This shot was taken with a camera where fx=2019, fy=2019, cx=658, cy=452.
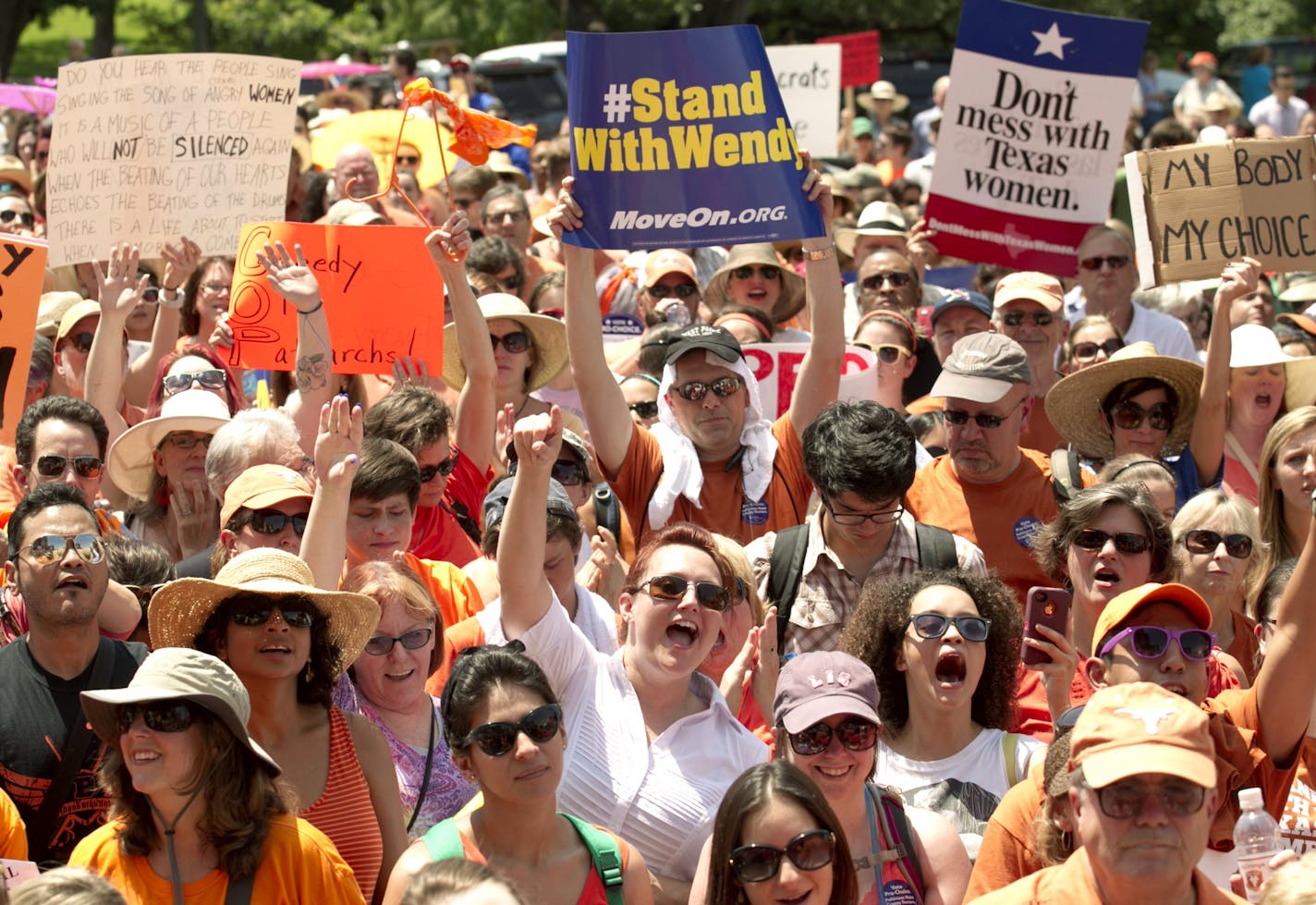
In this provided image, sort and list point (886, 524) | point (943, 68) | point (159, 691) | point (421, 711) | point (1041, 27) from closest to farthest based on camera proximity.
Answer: point (159, 691) → point (421, 711) → point (886, 524) → point (1041, 27) → point (943, 68)

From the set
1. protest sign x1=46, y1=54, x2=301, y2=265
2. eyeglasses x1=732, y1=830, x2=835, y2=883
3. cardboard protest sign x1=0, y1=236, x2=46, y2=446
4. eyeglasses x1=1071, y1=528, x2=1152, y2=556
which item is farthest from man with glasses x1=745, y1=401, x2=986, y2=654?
protest sign x1=46, y1=54, x2=301, y2=265

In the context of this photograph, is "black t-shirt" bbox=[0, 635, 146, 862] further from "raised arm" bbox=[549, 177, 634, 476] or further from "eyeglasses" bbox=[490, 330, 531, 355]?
"eyeglasses" bbox=[490, 330, 531, 355]

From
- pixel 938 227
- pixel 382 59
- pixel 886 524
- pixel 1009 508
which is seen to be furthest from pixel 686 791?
pixel 382 59

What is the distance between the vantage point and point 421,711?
A: 513cm

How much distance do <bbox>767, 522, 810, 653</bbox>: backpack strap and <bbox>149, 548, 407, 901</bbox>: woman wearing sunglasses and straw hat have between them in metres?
1.33

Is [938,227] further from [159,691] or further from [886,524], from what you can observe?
[159,691]

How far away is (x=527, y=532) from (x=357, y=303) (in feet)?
8.97

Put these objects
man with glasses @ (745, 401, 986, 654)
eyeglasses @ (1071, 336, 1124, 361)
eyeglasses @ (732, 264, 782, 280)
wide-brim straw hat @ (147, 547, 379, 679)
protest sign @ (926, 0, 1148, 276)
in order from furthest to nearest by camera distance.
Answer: protest sign @ (926, 0, 1148, 276) < eyeglasses @ (732, 264, 782, 280) < eyeglasses @ (1071, 336, 1124, 361) < man with glasses @ (745, 401, 986, 654) < wide-brim straw hat @ (147, 547, 379, 679)

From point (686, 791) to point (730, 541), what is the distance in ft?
2.53

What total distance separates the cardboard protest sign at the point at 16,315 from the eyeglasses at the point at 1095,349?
3992mm

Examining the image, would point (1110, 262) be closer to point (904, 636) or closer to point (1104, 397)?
point (1104, 397)

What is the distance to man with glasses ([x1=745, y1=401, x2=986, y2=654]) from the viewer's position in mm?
5695

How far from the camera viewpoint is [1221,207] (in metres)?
8.34

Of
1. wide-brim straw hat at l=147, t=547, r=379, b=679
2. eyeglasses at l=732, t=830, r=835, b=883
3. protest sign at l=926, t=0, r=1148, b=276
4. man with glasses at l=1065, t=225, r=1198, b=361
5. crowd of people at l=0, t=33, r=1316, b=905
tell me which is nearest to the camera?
eyeglasses at l=732, t=830, r=835, b=883
